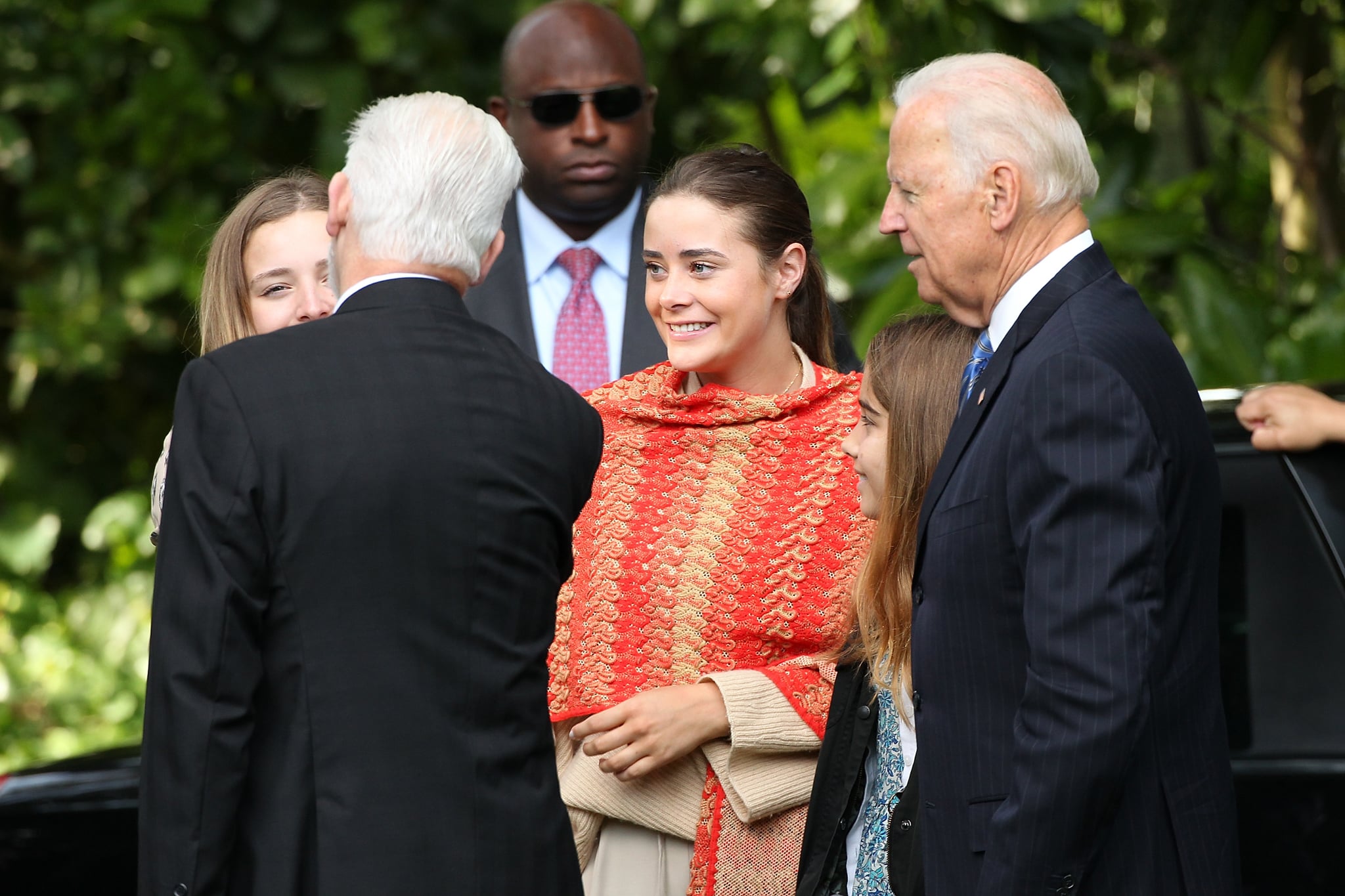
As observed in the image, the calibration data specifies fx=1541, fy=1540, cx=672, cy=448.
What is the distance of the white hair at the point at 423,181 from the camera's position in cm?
192

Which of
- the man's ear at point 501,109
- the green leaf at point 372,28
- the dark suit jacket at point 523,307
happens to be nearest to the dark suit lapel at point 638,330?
the dark suit jacket at point 523,307

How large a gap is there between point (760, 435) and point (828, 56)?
2.52 meters

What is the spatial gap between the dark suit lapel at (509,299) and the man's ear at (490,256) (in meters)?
1.26

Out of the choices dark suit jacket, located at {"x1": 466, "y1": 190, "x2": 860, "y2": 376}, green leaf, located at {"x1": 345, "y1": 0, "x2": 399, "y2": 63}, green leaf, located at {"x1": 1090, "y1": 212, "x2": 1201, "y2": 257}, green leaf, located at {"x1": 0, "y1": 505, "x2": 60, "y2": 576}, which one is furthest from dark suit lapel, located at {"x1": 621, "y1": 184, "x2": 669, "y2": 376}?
green leaf, located at {"x1": 0, "y1": 505, "x2": 60, "y2": 576}

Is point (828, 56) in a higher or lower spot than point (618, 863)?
higher

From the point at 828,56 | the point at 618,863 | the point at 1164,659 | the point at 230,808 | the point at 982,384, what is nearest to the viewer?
the point at 230,808

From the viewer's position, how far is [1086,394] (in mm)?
1856

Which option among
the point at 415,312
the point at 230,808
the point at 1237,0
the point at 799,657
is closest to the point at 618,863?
the point at 799,657

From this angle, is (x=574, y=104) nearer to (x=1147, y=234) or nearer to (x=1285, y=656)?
(x=1285, y=656)

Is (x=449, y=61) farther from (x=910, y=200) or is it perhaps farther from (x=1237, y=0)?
(x=910, y=200)

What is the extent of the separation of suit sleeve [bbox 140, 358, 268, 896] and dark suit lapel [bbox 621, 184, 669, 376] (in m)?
1.58

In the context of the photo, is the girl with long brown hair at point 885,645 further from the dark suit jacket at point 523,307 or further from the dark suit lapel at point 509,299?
the dark suit lapel at point 509,299

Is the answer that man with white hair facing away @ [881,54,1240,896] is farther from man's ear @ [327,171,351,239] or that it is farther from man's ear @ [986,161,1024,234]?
man's ear @ [327,171,351,239]

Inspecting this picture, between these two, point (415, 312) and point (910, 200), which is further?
point (910, 200)
